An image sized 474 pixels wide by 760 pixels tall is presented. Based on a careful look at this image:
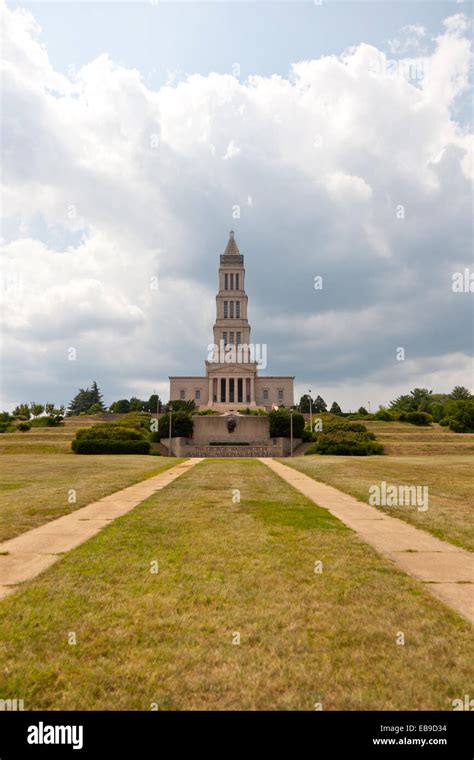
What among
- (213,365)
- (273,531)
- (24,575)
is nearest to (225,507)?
(273,531)

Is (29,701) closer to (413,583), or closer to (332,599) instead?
(332,599)

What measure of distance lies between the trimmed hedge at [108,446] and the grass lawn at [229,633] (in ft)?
130

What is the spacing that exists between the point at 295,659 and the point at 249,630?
2.26ft

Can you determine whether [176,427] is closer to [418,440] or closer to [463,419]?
[418,440]

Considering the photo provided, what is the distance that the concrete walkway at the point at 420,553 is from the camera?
5.78 metres

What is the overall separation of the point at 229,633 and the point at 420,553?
183 inches

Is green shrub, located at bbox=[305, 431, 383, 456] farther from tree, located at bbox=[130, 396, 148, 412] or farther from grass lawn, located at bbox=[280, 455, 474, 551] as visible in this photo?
tree, located at bbox=[130, 396, 148, 412]

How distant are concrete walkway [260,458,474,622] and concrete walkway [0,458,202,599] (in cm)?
543

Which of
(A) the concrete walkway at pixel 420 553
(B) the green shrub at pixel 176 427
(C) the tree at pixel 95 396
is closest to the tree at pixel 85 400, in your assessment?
(C) the tree at pixel 95 396

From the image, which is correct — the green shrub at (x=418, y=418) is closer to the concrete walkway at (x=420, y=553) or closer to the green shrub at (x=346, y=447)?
the green shrub at (x=346, y=447)

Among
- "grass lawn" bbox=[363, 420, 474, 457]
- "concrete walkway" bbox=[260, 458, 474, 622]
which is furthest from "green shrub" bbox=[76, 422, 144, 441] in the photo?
"concrete walkway" bbox=[260, 458, 474, 622]

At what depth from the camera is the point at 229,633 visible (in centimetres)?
448

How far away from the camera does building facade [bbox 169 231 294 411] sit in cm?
10175
